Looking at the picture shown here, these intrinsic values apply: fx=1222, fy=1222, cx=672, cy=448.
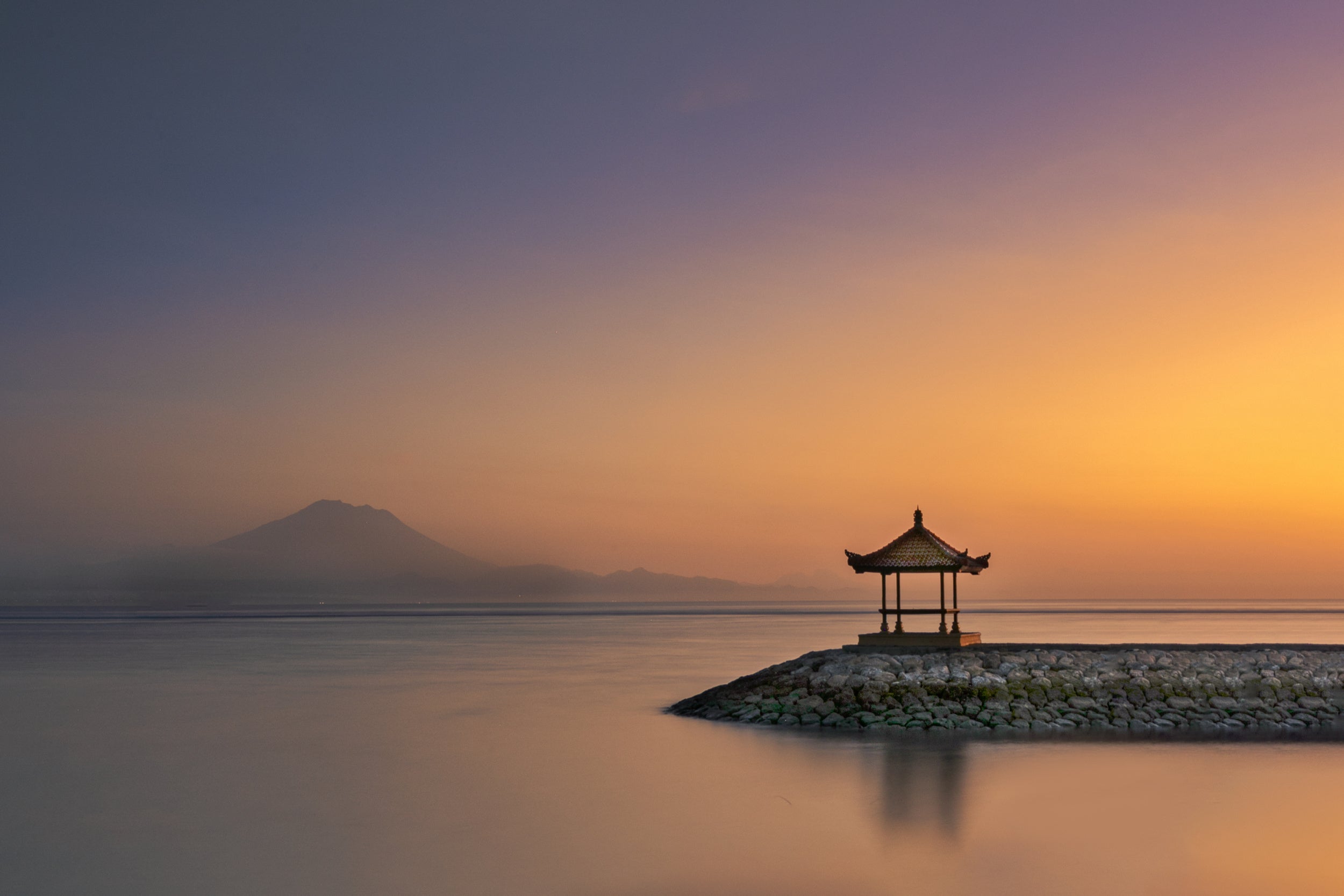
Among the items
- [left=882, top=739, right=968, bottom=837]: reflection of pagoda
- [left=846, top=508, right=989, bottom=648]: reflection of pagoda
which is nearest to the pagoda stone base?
[left=846, top=508, right=989, bottom=648]: reflection of pagoda

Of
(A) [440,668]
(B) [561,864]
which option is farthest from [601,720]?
(A) [440,668]

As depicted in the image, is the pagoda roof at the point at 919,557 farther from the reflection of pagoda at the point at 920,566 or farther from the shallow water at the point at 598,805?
the shallow water at the point at 598,805

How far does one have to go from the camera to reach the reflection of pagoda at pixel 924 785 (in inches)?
675

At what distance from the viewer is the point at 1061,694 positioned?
1037 inches

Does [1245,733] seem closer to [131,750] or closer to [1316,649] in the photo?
[1316,649]

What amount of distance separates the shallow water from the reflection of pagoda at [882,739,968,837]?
7cm

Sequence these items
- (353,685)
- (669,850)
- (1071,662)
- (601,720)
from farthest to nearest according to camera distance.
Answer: (353,685) < (601,720) < (1071,662) < (669,850)

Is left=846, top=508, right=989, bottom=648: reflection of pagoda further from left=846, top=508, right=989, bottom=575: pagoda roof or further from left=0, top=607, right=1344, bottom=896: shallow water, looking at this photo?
left=0, top=607, right=1344, bottom=896: shallow water

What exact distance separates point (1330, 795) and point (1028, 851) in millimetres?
6334

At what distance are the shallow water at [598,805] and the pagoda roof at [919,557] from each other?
6.13 m

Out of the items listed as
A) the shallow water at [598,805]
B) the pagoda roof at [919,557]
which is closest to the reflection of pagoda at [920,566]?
the pagoda roof at [919,557]

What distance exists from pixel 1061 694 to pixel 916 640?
4.21m

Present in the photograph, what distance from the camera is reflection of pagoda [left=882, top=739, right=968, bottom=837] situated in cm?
1716

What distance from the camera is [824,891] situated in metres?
13.5
